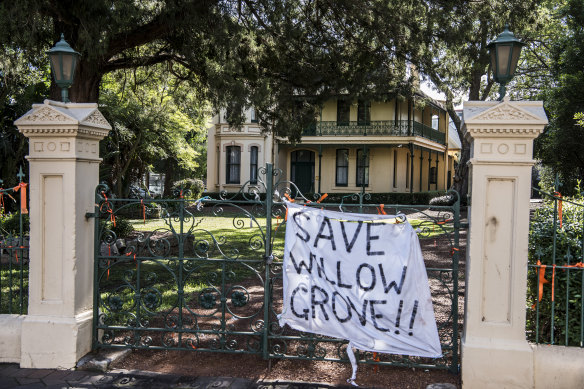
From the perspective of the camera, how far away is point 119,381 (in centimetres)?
438

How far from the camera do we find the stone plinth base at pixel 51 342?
4.68m

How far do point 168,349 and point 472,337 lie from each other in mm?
2836

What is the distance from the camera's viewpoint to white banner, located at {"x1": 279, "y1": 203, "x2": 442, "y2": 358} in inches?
168

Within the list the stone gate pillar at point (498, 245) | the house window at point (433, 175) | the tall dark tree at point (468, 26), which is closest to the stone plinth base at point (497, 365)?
the stone gate pillar at point (498, 245)

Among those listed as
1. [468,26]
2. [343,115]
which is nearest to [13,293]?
[468,26]

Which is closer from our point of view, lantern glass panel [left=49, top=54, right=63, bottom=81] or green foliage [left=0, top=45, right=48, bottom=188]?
lantern glass panel [left=49, top=54, right=63, bottom=81]

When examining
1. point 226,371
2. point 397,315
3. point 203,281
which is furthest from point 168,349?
point 203,281

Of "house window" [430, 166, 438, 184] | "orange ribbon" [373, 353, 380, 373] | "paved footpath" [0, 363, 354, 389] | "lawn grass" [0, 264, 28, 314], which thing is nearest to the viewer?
"paved footpath" [0, 363, 354, 389]

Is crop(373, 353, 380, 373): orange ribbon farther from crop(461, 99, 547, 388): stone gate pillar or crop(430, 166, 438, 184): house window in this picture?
crop(430, 166, 438, 184): house window

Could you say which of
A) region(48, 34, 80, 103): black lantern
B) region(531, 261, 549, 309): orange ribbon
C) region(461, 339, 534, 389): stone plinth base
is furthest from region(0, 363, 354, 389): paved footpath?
region(48, 34, 80, 103): black lantern

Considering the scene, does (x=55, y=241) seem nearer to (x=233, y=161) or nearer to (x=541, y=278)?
(x=541, y=278)

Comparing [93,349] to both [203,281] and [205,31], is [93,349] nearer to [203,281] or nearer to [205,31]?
[203,281]

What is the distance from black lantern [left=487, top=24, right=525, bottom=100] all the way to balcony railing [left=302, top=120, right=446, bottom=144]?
23776 mm

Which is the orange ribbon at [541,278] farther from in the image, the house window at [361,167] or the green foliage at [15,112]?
the house window at [361,167]
